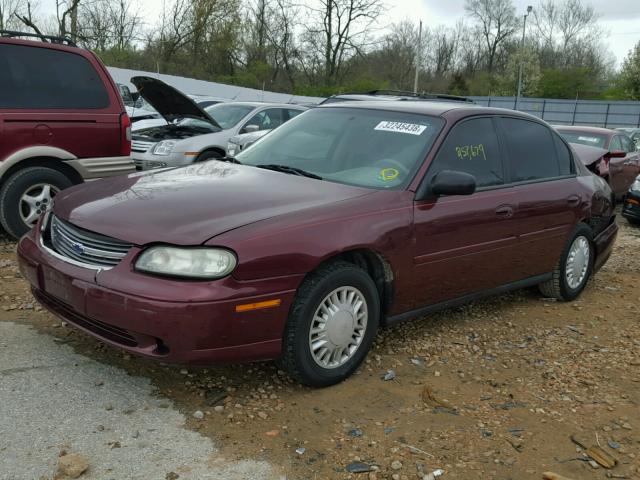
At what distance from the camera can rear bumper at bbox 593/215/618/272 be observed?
579 cm

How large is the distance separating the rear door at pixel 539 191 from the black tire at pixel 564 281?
0.12m

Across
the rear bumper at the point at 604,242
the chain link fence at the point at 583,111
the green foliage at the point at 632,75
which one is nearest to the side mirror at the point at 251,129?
the rear bumper at the point at 604,242

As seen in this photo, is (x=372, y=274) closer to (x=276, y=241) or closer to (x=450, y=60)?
(x=276, y=241)

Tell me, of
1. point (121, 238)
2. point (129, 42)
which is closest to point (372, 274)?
point (121, 238)

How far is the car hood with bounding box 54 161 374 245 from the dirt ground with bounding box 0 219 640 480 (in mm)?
882

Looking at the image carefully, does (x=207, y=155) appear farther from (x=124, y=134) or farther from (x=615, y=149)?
(x=615, y=149)

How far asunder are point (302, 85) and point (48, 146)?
47980mm

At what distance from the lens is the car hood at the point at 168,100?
28.7 ft

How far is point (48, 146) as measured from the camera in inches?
235

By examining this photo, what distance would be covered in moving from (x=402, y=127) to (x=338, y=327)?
1511 millimetres

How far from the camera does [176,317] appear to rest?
2918mm

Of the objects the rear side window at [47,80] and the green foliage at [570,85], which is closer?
the rear side window at [47,80]

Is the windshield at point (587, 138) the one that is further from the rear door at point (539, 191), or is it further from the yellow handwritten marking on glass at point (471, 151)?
the yellow handwritten marking on glass at point (471, 151)

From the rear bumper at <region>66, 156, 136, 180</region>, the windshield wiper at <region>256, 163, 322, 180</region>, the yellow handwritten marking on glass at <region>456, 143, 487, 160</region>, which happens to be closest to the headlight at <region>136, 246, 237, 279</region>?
the windshield wiper at <region>256, 163, 322, 180</region>
